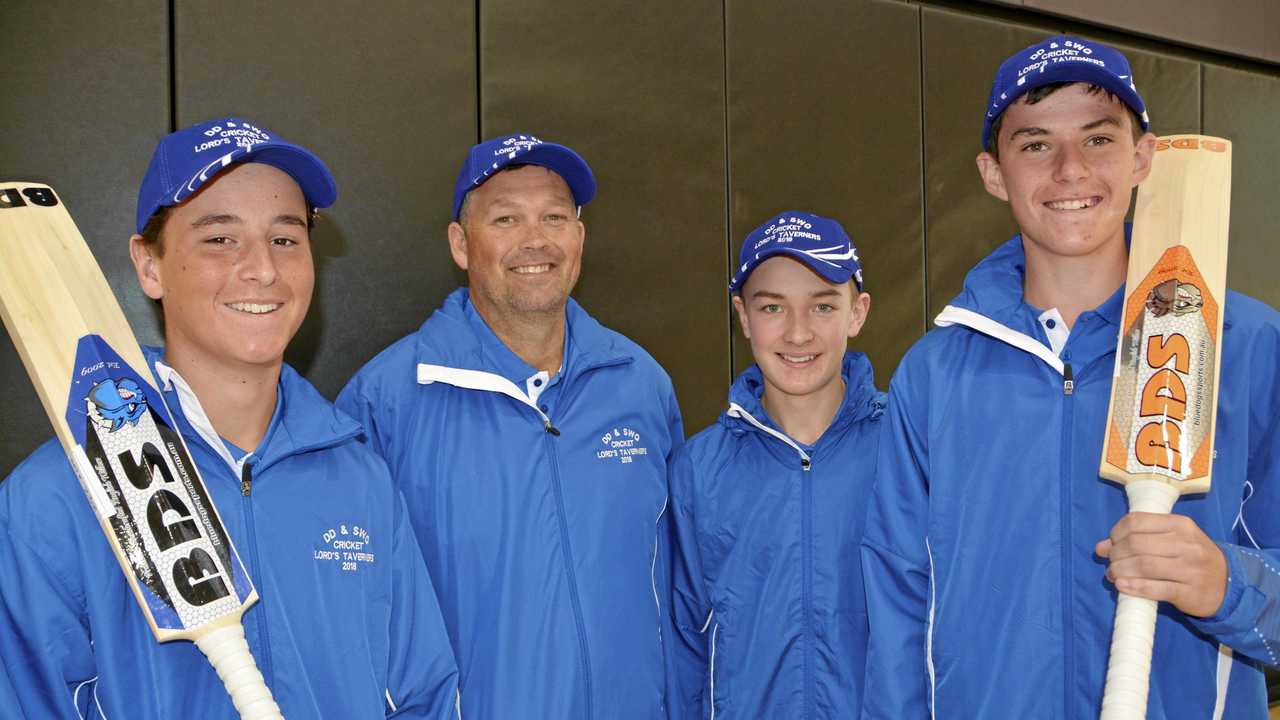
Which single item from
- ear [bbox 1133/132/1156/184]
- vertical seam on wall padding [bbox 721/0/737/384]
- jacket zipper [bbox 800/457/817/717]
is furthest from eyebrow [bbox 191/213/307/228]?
vertical seam on wall padding [bbox 721/0/737/384]

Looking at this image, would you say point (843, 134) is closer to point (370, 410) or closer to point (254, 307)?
point (370, 410)

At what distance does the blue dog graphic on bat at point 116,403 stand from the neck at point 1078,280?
1.25 meters

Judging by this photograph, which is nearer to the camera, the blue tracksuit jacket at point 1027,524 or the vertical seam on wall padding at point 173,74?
the blue tracksuit jacket at point 1027,524

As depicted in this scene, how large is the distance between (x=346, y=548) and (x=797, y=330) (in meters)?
0.92

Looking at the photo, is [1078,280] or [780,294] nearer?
[1078,280]

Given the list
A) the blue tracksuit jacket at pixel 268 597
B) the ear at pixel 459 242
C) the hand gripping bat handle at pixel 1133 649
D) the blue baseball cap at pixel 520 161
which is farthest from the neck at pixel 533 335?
the hand gripping bat handle at pixel 1133 649

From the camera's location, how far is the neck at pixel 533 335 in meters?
1.87

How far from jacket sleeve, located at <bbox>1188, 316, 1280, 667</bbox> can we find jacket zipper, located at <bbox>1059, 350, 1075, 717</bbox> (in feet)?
0.49

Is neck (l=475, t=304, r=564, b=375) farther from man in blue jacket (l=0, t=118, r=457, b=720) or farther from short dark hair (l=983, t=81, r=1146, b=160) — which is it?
short dark hair (l=983, t=81, r=1146, b=160)

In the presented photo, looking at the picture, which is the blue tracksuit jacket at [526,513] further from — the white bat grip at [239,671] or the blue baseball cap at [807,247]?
the white bat grip at [239,671]

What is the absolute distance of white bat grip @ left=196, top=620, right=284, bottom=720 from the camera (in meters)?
1.13

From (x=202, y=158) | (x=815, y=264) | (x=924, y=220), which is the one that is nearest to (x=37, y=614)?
(x=202, y=158)

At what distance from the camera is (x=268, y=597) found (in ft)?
4.16

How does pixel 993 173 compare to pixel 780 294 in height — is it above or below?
above
